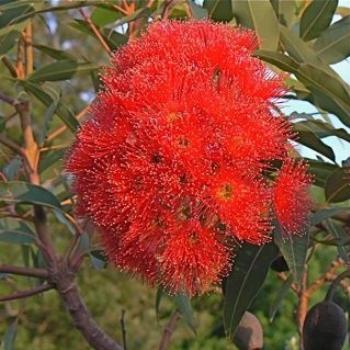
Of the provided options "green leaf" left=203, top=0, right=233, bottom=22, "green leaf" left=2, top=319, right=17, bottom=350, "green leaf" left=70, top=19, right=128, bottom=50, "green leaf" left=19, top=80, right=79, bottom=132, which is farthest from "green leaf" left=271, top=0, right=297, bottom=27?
"green leaf" left=2, top=319, right=17, bottom=350

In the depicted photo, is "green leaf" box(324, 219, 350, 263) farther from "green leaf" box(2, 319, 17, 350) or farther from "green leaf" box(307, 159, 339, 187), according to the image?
"green leaf" box(2, 319, 17, 350)

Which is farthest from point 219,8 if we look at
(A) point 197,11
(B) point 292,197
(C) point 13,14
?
(B) point 292,197

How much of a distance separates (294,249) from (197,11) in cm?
34

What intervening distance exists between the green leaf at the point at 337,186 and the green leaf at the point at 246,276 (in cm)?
9

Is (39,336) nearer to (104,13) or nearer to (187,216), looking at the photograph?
(104,13)

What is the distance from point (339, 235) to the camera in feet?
3.48

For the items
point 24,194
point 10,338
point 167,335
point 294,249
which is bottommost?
point 10,338

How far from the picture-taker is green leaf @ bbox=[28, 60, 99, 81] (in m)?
1.27

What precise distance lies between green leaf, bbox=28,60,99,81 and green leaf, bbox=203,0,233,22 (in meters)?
0.20

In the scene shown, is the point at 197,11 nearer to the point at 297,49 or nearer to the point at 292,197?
the point at 297,49

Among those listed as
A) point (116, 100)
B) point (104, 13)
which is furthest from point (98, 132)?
point (104, 13)

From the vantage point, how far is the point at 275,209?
0.84 m

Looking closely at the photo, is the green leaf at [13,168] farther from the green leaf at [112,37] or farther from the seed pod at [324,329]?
the seed pod at [324,329]

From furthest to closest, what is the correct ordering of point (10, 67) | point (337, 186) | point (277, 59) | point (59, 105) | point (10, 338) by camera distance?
1. point (10, 338)
2. point (10, 67)
3. point (59, 105)
4. point (337, 186)
5. point (277, 59)
